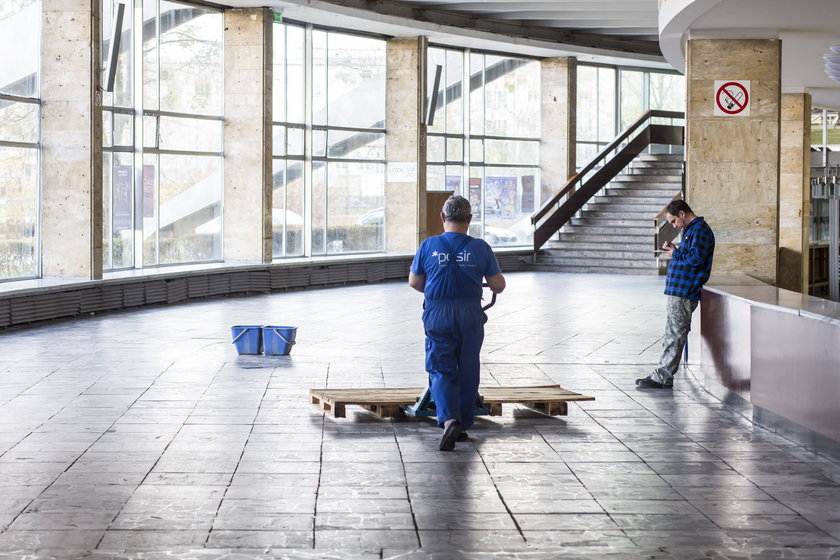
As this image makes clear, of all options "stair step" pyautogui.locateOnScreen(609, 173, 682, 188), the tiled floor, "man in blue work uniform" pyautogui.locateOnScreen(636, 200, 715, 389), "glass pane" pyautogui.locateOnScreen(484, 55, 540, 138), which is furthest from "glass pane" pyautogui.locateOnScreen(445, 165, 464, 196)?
"man in blue work uniform" pyautogui.locateOnScreen(636, 200, 715, 389)

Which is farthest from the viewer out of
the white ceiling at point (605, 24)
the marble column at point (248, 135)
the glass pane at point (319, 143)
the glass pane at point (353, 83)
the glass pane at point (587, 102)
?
the glass pane at point (587, 102)

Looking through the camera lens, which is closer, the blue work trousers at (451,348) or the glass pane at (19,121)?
the blue work trousers at (451,348)

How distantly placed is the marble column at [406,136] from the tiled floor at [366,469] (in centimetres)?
1120

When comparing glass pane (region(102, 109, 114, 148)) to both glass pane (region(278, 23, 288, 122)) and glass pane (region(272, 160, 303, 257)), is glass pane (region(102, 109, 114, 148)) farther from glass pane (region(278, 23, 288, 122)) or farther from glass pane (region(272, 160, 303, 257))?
glass pane (region(272, 160, 303, 257))

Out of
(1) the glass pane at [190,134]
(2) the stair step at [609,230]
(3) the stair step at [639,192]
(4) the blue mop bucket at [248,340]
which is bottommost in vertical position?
(4) the blue mop bucket at [248,340]

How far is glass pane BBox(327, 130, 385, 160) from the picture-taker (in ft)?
70.2

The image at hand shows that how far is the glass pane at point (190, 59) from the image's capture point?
17625 mm

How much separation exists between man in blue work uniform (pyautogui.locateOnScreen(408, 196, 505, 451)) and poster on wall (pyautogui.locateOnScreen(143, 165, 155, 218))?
11268 mm

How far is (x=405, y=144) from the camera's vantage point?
22.0 metres

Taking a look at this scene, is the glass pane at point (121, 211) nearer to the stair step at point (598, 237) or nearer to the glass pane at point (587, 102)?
the stair step at point (598, 237)

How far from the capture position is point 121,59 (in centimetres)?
1659

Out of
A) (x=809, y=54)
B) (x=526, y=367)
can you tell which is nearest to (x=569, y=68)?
(x=809, y=54)

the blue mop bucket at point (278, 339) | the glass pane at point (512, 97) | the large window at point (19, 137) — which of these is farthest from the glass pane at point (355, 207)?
the blue mop bucket at point (278, 339)

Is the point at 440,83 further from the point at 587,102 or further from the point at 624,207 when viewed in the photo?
the point at 624,207
